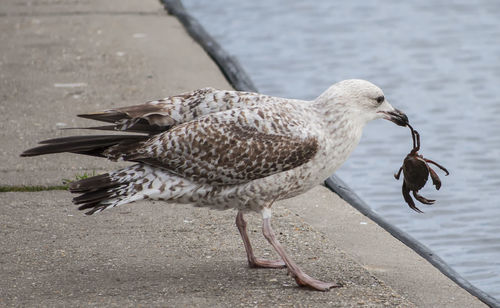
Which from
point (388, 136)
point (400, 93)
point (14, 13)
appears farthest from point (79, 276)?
point (14, 13)

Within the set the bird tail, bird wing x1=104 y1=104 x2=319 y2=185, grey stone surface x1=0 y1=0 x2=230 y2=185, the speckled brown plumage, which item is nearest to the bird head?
the speckled brown plumage

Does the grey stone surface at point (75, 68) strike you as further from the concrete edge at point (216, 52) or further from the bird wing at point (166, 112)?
the bird wing at point (166, 112)

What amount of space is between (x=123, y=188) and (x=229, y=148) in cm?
62

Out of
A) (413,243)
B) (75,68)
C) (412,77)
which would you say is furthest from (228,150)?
(412,77)

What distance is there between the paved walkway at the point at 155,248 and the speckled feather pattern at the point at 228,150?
1.42ft

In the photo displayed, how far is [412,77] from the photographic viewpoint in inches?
449

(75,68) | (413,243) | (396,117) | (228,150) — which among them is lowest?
(75,68)

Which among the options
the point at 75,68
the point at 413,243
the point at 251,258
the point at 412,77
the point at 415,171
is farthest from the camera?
the point at 412,77

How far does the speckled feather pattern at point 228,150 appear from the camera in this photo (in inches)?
205

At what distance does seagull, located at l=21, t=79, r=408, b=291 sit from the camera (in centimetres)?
520

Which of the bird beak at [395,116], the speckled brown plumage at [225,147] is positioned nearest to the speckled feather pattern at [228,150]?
the speckled brown plumage at [225,147]

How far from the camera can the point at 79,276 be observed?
5.32 meters

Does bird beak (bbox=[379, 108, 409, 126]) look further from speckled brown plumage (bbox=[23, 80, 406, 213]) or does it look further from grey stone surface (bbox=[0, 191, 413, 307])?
grey stone surface (bbox=[0, 191, 413, 307])

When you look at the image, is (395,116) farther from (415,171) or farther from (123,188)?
(123,188)
